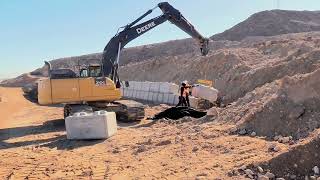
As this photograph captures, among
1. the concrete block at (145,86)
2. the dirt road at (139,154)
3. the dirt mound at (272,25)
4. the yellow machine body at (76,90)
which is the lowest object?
the dirt road at (139,154)

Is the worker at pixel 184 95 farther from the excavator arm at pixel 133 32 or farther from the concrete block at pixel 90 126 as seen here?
the concrete block at pixel 90 126

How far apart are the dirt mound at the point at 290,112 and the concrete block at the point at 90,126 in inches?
152

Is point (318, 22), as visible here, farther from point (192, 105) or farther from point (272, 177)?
point (272, 177)

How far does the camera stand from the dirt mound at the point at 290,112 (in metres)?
11.5

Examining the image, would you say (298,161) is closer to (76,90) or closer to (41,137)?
(41,137)

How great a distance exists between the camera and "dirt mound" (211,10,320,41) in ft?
204

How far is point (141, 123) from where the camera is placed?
19.5 meters

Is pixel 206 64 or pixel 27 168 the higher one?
pixel 206 64

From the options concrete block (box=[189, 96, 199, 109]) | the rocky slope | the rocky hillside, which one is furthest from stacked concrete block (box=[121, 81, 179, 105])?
the rocky slope

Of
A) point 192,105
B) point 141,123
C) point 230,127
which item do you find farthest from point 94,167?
point 192,105

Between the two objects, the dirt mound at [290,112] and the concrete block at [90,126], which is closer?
the dirt mound at [290,112]

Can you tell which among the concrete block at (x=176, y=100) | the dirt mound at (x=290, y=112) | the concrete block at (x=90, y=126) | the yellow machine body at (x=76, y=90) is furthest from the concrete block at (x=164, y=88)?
the dirt mound at (x=290, y=112)

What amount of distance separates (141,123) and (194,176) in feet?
33.6

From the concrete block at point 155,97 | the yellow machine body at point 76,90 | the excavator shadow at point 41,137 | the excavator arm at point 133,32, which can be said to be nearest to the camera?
the excavator shadow at point 41,137
